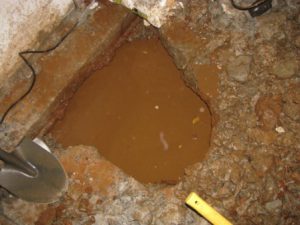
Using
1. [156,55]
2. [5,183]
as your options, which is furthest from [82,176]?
[156,55]

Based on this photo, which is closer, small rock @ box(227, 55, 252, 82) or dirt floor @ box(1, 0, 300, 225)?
dirt floor @ box(1, 0, 300, 225)

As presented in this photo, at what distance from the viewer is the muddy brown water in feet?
8.37

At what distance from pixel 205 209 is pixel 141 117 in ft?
2.97

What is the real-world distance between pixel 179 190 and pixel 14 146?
1223 mm

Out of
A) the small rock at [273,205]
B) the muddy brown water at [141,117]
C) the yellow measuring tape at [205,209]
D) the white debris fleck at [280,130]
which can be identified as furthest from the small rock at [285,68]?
the yellow measuring tape at [205,209]

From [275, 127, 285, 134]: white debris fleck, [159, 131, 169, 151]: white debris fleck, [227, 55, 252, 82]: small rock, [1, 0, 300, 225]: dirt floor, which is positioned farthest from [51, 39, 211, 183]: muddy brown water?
[275, 127, 285, 134]: white debris fleck

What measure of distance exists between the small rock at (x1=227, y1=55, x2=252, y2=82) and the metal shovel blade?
1419mm

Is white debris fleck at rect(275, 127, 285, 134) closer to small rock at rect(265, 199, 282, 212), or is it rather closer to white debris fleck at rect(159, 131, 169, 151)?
small rock at rect(265, 199, 282, 212)

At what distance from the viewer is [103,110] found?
2.73 metres

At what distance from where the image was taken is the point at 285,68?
96.6 inches

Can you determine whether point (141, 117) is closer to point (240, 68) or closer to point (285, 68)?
point (240, 68)

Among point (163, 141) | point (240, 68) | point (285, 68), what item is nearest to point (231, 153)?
point (163, 141)

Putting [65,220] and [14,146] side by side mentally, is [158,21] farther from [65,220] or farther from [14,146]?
[65,220]

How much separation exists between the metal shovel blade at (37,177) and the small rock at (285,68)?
170cm
